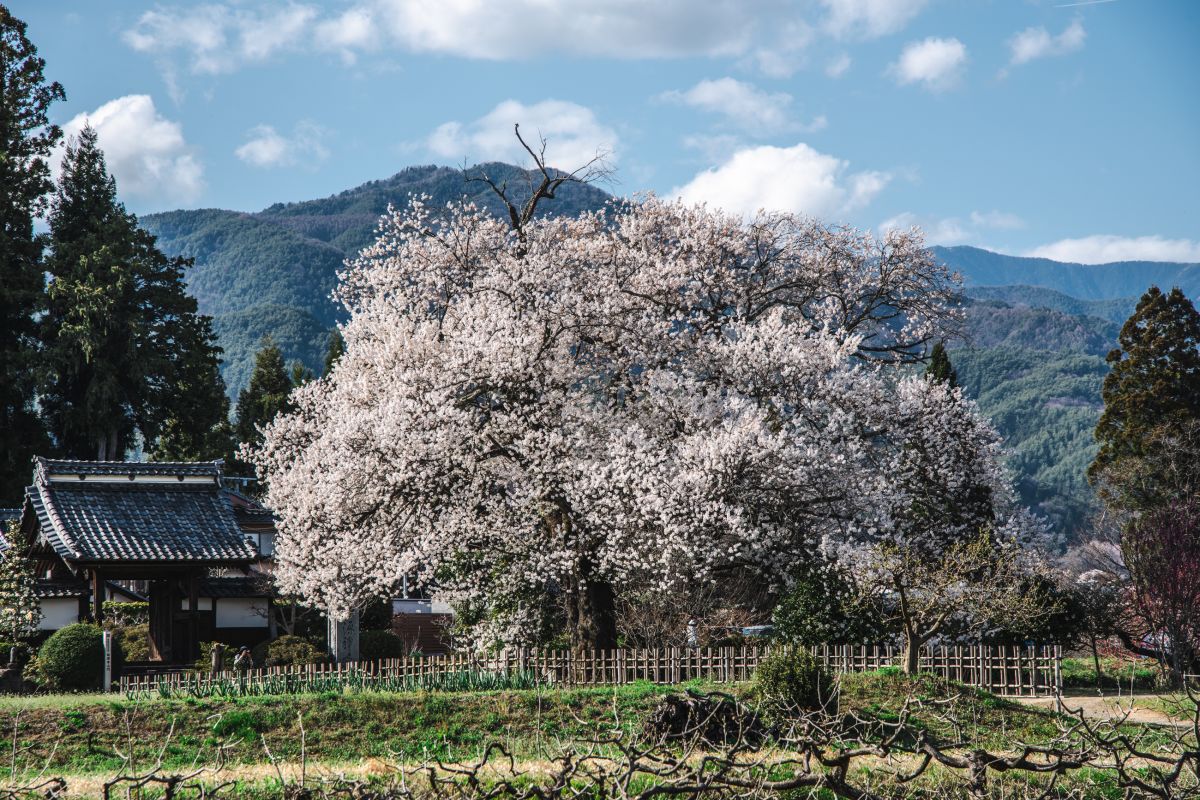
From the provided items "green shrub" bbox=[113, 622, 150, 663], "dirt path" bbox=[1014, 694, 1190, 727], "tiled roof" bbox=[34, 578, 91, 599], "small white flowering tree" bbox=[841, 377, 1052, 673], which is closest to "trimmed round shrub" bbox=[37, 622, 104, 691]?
"green shrub" bbox=[113, 622, 150, 663]

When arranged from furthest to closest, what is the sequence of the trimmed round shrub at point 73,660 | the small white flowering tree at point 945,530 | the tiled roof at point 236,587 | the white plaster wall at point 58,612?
the tiled roof at point 236,587 → the white plaster wall at point 58,612 → the trimmed round shrub at point 73,660 → the small white flowering tree at point 945,530

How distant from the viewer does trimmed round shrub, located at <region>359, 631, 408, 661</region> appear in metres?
29.2

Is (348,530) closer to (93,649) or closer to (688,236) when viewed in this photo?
(93,649)

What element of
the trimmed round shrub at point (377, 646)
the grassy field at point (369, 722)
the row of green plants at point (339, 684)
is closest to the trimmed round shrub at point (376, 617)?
the trimmed round shrub at point (377, 646)

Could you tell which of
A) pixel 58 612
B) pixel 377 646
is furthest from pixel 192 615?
pixel 58 612

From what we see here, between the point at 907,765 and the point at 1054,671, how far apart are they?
933 centimetres

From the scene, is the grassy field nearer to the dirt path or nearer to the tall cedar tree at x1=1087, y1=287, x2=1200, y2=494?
the dirt path

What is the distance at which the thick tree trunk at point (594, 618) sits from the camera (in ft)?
78.3

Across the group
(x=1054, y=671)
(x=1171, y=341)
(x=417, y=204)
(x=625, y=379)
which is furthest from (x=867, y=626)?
(x=1171, y=341)

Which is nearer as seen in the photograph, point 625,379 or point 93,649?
point 93,649

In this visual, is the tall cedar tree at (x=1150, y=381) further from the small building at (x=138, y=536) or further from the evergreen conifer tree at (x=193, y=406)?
the evergreen conifer tree at (x=193, y=406)

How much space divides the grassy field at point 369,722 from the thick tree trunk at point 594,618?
13.4ft

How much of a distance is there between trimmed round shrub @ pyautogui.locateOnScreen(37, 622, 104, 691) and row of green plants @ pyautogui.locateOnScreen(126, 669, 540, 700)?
3.93 meters

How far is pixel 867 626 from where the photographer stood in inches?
899
